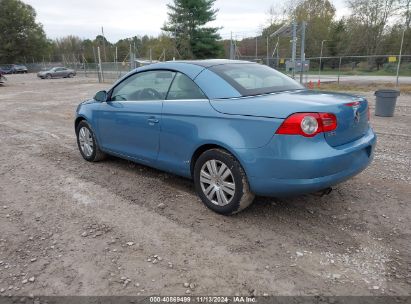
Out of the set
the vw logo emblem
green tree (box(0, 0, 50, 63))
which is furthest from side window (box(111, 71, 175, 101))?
green tree (box(0, 0, 50, 63))

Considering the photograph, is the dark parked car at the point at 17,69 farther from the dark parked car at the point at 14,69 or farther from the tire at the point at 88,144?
the tire at the point at 88,144

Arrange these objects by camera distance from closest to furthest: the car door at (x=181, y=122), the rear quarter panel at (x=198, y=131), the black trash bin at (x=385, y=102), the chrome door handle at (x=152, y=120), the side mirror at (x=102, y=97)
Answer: the rear quarter panel at (x=198, y=131) < the car door at (x=181, y=122) < the chrome door handle at (x=152, y=120) < the side mirror at (x=102, y=97) < the black trash bin at (x=385, y=102)

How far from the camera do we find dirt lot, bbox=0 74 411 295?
266 cm

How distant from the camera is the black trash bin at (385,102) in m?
9.14

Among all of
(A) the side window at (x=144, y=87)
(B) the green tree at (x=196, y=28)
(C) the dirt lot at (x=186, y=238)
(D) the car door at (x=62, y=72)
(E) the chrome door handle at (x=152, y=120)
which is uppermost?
(B) the green tree at (x=196, y=28)

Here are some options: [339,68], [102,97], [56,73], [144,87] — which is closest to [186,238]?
[144,87]

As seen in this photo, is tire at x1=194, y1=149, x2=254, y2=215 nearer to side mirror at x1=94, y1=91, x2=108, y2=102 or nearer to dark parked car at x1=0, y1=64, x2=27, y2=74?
side mirror at x1=94, y1=91, x2=108, y2=102

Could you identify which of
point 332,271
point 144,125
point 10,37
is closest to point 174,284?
point 332,271

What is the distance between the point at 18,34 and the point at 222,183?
6819 centimetres

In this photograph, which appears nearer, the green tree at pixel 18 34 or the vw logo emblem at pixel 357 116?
the vw logo emblem at pixel 357 116

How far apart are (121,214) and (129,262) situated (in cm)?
94

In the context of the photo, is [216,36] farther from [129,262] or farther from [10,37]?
[129,262]

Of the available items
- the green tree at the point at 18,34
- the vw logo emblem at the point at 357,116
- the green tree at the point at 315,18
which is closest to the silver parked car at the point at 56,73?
the green tree at the point at 18,34

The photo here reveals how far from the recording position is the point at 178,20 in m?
44.4
